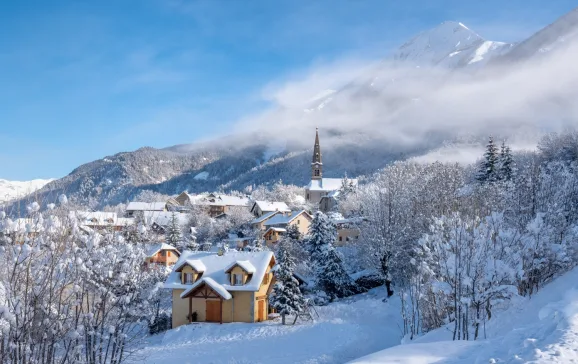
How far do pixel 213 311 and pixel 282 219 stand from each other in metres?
35.0

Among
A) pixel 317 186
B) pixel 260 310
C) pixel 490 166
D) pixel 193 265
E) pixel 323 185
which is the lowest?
pixel 260 310

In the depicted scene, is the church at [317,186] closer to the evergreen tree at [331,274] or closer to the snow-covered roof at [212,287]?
the evergreen tree at [331,274]

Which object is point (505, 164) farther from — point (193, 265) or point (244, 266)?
point (193, 265)

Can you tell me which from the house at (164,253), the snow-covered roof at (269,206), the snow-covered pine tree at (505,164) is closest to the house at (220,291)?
the house at (164,253)

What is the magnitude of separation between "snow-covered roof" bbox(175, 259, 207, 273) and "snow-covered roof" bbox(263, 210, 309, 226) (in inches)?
1214

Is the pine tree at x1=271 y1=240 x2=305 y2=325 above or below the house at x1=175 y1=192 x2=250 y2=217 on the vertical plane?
below

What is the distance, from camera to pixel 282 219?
66.4 meters

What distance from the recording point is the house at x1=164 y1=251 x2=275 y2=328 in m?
31.6

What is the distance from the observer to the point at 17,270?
757cm

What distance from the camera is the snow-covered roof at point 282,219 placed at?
213 feet

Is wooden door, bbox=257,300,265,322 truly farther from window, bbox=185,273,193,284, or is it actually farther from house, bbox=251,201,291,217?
house, bbox=251,201,291,217

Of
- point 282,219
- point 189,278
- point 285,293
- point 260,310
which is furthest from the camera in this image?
point 282,219

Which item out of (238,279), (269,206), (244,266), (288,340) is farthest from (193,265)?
(269,206)

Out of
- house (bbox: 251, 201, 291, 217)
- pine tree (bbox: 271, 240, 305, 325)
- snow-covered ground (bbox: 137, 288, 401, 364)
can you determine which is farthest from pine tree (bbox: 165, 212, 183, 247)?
house (bbox: 251, 201, 291, 217)
